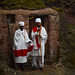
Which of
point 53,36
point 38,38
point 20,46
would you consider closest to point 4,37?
point 20,46

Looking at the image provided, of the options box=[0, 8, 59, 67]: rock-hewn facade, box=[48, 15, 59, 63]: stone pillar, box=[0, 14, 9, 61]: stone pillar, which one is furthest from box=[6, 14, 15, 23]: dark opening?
box=[48, 15, 59, 63]: stone pillar

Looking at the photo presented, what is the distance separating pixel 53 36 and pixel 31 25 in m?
1.13

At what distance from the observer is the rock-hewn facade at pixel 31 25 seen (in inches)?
274

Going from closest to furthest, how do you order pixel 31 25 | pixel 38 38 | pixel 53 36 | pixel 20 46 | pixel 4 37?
1. pixel 20 46
2. pixel 38 38
3. pixel 4 37
4. pixel 53 36
5. pixel 31 25

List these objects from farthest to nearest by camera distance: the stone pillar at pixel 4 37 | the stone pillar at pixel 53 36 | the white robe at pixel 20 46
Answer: the stone pillar at pixel 53 36
the stone pillar at pixel 4 37
the white robe at pixel 20 46

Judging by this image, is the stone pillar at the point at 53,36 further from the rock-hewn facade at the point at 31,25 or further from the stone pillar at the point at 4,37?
the stone pillar at the point at 4,37

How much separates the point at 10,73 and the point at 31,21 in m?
2.84

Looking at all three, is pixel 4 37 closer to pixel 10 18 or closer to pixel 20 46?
pixel 10 18

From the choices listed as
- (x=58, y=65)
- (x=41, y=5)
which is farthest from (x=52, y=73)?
(x=41, y=5)

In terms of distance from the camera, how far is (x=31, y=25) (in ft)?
25.2

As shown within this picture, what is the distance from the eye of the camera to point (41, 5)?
7406mm

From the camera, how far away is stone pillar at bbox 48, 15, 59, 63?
291 inches

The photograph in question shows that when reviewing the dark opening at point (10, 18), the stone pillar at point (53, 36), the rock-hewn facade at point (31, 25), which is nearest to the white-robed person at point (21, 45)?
the rock-hewn facade at point (31, 25)

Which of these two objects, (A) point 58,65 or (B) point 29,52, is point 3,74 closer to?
(B) point 29,52
